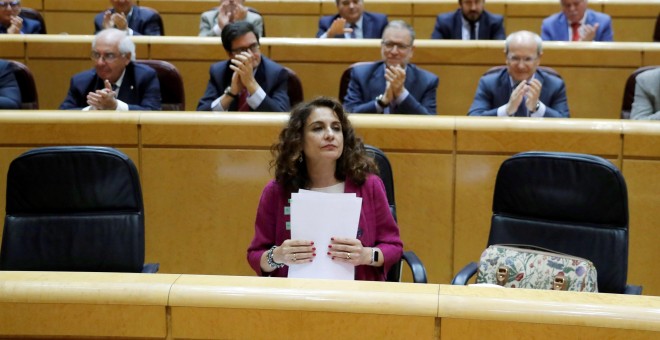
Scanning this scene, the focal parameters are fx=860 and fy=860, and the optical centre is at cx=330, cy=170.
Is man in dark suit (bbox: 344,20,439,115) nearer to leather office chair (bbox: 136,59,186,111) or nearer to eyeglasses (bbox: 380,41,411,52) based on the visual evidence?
eyeglasses (bbox: 380,41,411,52)

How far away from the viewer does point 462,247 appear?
8.63 feet

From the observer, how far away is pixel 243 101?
10.6 ft

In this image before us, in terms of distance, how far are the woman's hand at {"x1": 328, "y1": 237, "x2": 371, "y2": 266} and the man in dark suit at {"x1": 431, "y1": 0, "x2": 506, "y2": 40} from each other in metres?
2.86

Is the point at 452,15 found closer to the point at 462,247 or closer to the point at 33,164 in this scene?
the point at 462,247

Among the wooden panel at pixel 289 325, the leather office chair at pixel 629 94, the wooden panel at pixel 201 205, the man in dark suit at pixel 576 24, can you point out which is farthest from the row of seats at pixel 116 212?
the man in dark suit at pixel 576 24

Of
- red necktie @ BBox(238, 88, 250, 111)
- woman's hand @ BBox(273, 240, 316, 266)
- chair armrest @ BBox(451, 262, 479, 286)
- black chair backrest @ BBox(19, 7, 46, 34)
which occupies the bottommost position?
chair armrest @ BBox(451, 262, 479, 286)

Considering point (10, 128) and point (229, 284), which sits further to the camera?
point (10, 128)

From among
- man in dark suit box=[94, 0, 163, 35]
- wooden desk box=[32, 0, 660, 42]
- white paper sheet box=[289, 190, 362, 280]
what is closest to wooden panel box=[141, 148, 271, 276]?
white paper sheet box=[289, 190, 362, 280]

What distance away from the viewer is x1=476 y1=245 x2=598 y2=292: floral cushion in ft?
6.41

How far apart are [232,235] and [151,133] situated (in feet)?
1.33

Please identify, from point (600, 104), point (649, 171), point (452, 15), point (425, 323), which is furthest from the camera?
point (452, 15)

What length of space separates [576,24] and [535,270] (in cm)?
282

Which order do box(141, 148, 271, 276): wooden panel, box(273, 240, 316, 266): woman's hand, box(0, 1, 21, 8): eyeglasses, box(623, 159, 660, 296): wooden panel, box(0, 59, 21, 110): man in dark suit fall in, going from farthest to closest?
box(0, 1, 21, 8): eyeglasses, box(0, 59, 21, 110): man in dark suit, box(141, 148, 271, 276): wooden panel, box(623, 159, 660, 296): wooden panel, box(273, 240, 316, 266): woman's hand

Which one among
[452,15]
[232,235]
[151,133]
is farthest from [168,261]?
[452,15]
